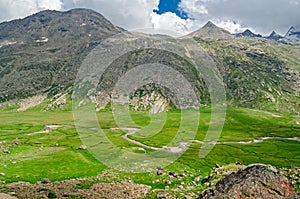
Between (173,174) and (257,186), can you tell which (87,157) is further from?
A: (257,186)

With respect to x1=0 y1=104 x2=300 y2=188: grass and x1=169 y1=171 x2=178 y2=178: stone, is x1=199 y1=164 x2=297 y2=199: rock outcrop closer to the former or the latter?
x1=0 y1=104 x2=300 y2=188: grass

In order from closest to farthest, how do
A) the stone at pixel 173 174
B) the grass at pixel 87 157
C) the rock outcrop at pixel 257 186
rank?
1. the rock outcrop at pixel 257 186
2. the stone at pixel 173 174
3. the grass at pixel 87 157

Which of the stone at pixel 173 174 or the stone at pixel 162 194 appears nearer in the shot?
the stone at pixel 162 194

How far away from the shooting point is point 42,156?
10162 centimetres

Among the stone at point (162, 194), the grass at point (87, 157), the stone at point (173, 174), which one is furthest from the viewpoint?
the grass at point (87, 157)

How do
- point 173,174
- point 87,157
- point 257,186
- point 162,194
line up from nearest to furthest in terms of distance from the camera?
point 257,186, point 162,194, point 173,174, point 87,157

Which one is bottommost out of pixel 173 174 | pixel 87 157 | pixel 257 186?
pixel 87 157

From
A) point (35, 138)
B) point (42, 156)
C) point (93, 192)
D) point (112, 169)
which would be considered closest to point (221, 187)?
point (93, 192)

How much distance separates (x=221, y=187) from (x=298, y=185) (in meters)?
34.1

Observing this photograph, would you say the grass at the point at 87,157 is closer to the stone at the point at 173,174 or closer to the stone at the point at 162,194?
the stone at the point at 173,174

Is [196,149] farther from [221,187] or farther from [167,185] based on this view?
[221,187]

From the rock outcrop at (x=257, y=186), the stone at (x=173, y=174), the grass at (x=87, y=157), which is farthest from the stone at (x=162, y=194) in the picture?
the rock outcrop at (x=257, y=186)

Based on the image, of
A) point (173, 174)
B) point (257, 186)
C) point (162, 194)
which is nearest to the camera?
point (257, 186)

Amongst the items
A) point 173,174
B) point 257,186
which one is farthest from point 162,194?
point 257,186
